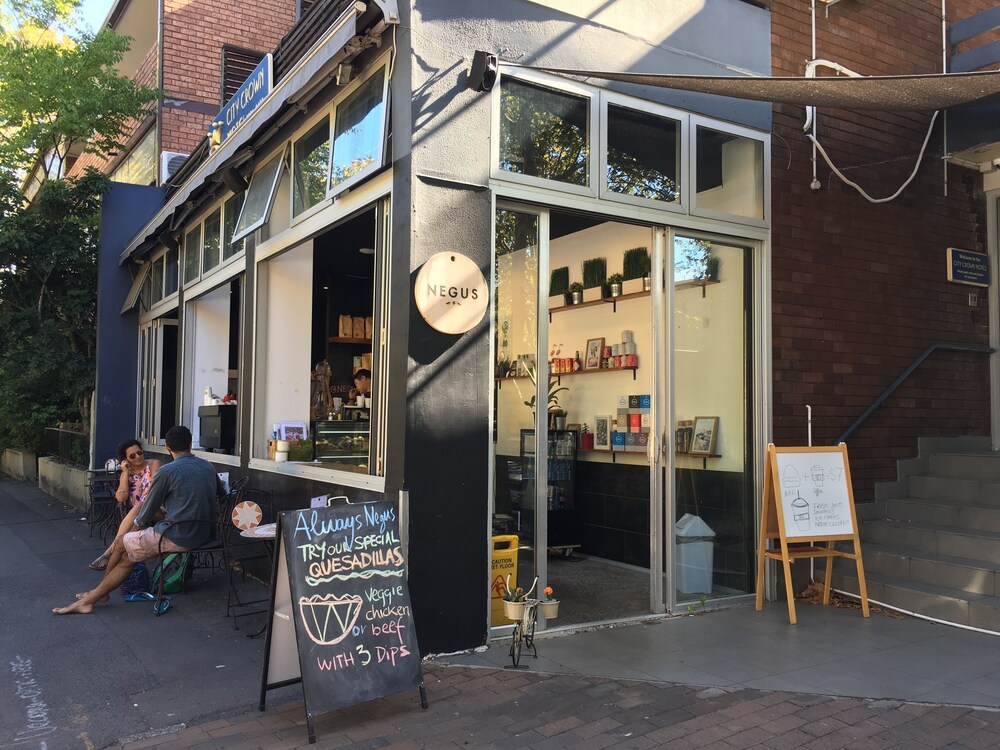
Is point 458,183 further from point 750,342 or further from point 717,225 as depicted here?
point 750,342

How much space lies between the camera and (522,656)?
4.75 meters

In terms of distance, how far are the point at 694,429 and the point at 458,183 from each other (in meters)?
2.63

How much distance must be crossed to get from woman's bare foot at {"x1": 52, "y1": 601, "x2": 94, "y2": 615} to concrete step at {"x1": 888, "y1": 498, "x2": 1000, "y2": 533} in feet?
20.8

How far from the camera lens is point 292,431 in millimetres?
7023

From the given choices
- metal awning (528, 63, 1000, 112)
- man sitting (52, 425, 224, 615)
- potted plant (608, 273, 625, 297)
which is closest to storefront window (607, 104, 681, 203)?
metal awning (528, 63, 1000, 112)

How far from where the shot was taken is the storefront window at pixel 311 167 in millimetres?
6176

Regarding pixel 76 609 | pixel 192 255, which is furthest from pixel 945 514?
pixel 192 255

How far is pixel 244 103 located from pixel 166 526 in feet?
13.0

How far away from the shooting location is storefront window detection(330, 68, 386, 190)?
16.8 ft

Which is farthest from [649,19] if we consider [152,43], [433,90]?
[152,43]

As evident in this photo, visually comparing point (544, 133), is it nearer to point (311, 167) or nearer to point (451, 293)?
point (451, 293)

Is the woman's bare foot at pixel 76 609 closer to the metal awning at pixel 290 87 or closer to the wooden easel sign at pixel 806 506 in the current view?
the metal awning at pixel 290 87

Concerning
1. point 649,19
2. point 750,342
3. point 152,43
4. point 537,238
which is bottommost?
point 750,342

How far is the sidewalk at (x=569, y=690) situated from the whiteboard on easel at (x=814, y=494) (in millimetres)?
643
